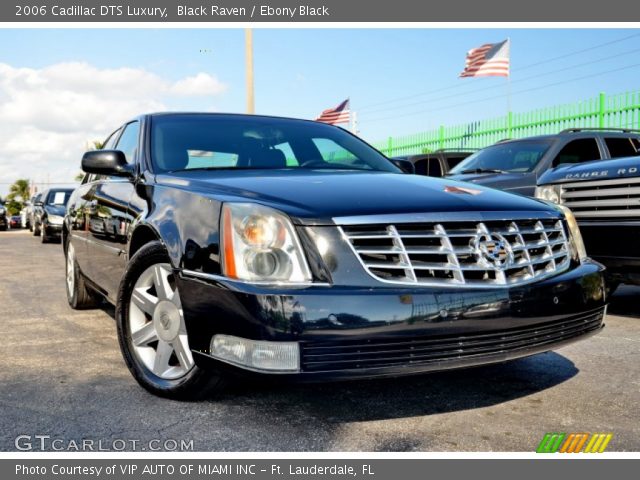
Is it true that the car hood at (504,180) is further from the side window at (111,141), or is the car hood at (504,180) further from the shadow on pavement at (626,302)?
the side window at (111,141)

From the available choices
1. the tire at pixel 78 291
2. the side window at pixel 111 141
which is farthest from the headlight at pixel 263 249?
the tire at pixel 78 291

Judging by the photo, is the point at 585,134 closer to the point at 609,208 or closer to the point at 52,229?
the point at 609,208

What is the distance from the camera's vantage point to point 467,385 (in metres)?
3.23

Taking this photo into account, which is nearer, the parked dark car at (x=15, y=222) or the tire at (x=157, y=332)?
the tire at (x=157, y=332)

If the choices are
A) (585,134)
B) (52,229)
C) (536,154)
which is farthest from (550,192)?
(52,229)

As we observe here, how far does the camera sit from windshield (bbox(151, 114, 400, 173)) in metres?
3.70

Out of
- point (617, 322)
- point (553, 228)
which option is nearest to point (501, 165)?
point (617, 322)

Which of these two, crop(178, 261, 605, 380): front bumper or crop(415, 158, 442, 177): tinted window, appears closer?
crop(178, 261, 605, 380): front bumper

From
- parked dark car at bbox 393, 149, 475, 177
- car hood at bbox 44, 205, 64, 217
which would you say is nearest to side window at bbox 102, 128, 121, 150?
parked dark car at bbox 393, 149, 475, 177

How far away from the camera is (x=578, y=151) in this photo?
7355mm

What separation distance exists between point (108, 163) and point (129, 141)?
784 millimetres

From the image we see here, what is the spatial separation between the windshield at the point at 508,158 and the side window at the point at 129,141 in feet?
13.7

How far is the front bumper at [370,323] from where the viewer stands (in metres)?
2.34

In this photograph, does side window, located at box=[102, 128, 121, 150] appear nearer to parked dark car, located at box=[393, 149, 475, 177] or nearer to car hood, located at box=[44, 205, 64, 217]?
parked dark car, located at box=[393, 149, 475, 177]
